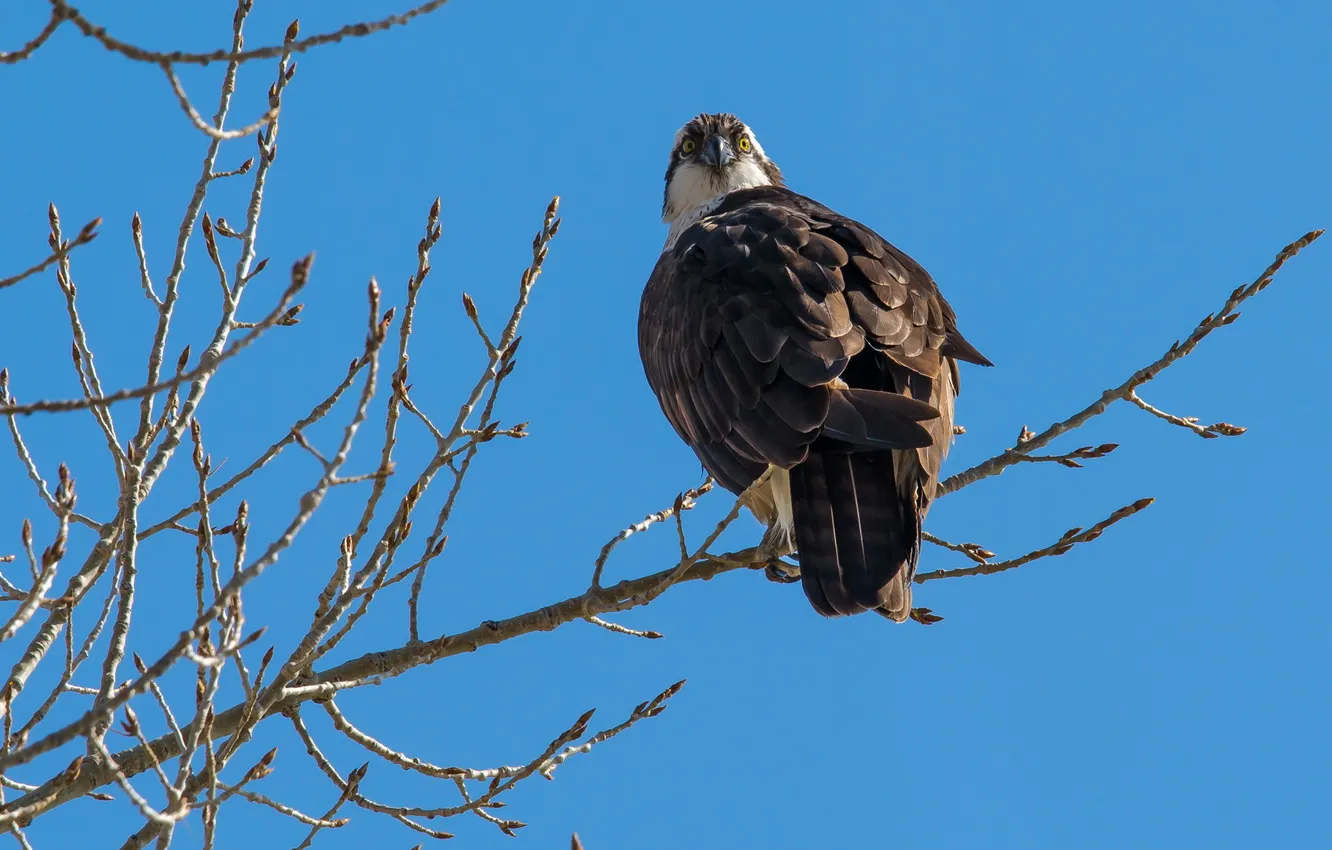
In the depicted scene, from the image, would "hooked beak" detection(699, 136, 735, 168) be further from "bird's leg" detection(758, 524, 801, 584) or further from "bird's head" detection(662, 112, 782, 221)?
"bird's leg" detection(758, 524, 801, 584)

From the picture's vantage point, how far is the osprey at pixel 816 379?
15.9 feet

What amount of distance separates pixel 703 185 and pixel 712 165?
0.43ft

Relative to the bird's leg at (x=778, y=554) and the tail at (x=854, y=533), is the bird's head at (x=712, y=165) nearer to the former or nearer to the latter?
the bird's leg at (x=778, y=554)

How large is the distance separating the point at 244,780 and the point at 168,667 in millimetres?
1046

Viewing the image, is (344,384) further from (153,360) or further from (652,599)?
(652,599)

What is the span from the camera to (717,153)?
8.28 metres

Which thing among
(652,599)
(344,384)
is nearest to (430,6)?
(344,384)

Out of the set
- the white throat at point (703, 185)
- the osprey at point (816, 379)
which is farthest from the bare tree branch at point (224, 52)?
the white throat at point (703, 185)

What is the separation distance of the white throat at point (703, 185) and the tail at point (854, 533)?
3.40 m

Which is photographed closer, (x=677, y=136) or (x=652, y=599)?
(x=652, y=599)

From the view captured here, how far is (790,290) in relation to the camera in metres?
5.50

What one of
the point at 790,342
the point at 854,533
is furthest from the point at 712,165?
the point at 854,533

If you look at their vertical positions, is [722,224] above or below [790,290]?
above

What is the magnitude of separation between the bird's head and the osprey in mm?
1769
